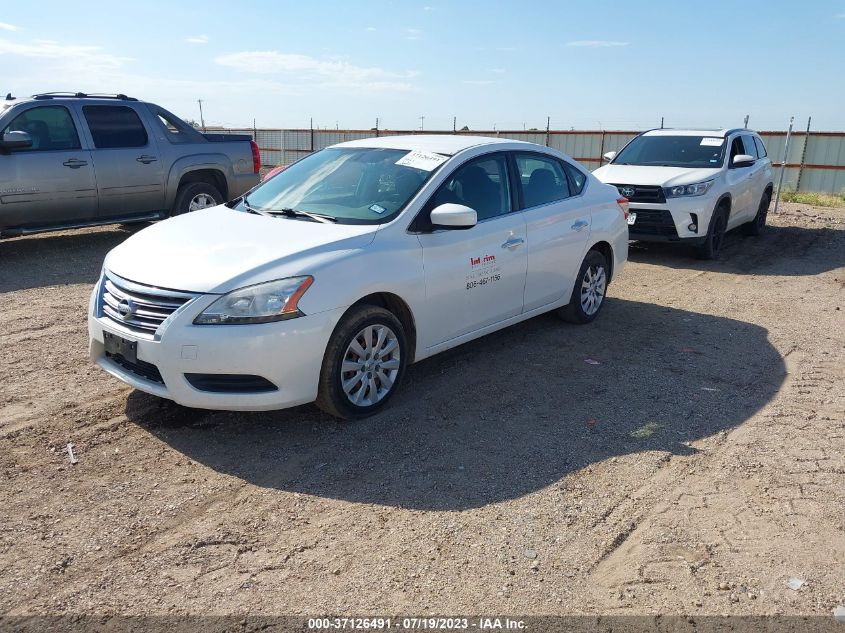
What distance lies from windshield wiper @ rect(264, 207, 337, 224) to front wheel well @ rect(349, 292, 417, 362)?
645mm

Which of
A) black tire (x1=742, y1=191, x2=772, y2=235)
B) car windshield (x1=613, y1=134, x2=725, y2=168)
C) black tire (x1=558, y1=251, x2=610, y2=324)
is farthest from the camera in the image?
black tire (x1=742, y1=191, x2=772, y2=235)

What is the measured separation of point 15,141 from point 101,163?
3.56 feet

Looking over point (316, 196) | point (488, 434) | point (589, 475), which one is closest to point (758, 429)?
point (589, 475)

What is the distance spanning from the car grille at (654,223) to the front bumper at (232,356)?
7.12m

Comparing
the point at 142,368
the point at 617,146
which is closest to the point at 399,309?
the point at 142,368

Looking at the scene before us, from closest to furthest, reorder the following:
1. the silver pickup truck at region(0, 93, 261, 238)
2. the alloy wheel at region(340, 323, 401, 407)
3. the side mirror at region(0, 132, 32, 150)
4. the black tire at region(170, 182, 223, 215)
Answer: the alloy wheel at region(340, 323, 401, 407), the side mirror at region(0, 132, 32, 150), the silver pickup truck at region(0, 93, 261, 238), the black tire at region(170, 182, 223, 215)

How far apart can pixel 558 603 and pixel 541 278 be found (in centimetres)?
346

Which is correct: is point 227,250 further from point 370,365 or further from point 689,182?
point 689,182

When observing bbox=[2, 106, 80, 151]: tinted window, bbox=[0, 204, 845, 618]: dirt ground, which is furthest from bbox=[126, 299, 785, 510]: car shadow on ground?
bbox=[2, 106, 80, 151]: tinted window

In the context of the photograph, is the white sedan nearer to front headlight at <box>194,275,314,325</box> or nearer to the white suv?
front headlight at <box>194,275,314,325</box>

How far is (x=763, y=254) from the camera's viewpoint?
11.4 m

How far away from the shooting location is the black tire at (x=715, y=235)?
10.5m

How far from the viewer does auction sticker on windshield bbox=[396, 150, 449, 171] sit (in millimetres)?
5375

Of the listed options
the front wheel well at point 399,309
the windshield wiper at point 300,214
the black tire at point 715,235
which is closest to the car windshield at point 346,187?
the windshield wiper at point 300,214
